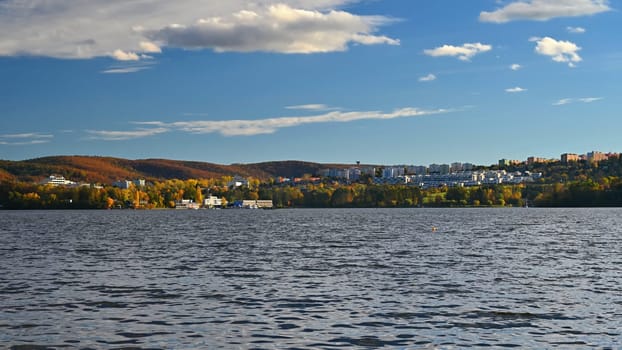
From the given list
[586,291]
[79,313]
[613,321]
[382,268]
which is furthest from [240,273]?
[613,321]

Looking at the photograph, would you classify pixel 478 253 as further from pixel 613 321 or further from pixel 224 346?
pixel 224 346

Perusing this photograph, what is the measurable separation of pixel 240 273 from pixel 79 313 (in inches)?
746

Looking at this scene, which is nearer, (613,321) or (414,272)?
(613,321)

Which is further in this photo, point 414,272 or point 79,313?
point 414,272

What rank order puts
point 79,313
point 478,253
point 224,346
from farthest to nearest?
point 478,253
point 79,313
point 224,346

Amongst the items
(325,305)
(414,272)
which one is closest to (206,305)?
(325,305)

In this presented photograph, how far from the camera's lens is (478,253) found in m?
70.6

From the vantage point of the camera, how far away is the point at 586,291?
4194 centimetres

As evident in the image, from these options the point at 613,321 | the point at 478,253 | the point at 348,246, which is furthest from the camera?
the point at 348,246

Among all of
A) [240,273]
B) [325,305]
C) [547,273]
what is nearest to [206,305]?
[325,305]

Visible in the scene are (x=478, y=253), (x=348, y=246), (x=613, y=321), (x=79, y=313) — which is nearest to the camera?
(x=613, y=321)

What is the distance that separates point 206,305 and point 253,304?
2.25m

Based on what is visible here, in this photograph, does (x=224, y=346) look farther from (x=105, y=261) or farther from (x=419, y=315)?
(x=105, y=261)

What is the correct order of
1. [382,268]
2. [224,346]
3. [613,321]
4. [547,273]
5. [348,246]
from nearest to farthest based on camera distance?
[224,346], [613,321], [547,273], [382,268], [348,246]
